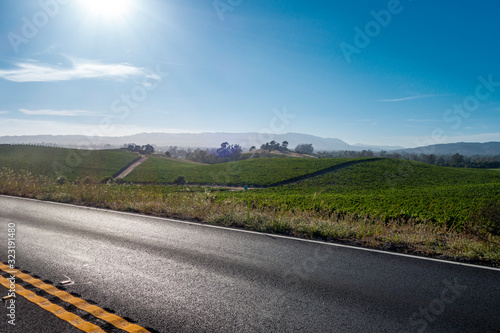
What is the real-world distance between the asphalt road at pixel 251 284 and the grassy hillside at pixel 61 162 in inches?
1925

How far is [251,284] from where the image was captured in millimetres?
4645

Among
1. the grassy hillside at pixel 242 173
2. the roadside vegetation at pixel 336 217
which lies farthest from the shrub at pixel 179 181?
the roadside vegetation at pixel 336 217

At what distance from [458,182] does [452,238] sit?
139ft

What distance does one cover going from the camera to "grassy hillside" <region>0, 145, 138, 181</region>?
54.5m

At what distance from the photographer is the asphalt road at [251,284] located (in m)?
3.59

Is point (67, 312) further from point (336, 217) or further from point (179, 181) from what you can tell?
point (179, 181)

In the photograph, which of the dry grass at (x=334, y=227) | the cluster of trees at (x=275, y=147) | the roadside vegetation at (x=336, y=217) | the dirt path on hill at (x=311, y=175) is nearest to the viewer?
the dry grass at (x=334, y=227)

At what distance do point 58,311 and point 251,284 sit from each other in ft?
8.62

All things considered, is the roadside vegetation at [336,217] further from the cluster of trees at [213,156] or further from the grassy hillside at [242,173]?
the cluster of trees at [213,156]

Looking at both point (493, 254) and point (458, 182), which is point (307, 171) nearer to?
point (458, 182)

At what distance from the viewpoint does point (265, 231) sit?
7.90 metres

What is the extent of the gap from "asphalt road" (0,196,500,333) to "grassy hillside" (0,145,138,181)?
48.9m

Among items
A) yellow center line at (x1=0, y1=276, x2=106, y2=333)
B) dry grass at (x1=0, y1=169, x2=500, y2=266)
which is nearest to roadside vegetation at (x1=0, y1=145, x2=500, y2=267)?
dry grass at (x1=0, y1=169, x2=500, y2=266)

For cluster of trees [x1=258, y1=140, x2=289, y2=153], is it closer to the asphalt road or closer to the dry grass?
the dry grass
